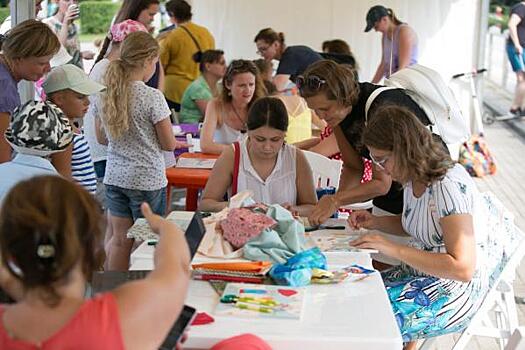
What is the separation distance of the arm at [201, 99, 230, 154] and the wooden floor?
1.64 meters

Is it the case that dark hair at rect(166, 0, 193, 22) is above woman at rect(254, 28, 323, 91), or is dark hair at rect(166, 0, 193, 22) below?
above

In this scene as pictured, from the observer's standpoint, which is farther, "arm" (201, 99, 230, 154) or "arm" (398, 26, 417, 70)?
"arm" (398, 26, 417, 70)

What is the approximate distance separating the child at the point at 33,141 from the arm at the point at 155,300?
113 cm

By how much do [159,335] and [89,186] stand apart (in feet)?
7.42

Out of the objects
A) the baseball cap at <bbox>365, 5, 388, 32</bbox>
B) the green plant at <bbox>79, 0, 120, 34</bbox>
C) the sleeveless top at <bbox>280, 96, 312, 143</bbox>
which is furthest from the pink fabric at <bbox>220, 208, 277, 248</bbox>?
the green plant at <bbox>79, 0, 120, 34</bbox>

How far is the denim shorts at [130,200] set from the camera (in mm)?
4473

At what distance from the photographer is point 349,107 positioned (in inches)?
143

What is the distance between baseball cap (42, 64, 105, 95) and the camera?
3.88 meters

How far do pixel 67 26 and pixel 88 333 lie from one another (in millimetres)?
5969

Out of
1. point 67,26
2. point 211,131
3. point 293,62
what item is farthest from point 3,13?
point 293,62

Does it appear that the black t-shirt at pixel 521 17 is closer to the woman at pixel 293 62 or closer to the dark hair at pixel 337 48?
the dark hair at pixel 337 48

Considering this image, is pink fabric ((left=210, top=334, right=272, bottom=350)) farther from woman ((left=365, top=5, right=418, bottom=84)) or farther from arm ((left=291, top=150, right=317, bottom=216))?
woman ((left=365, top=5, right=418, bottom=84))

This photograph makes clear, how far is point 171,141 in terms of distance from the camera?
4398 millimetres

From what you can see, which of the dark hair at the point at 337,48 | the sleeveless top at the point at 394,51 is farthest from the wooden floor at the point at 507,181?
the dark hair at the point at 337,48
